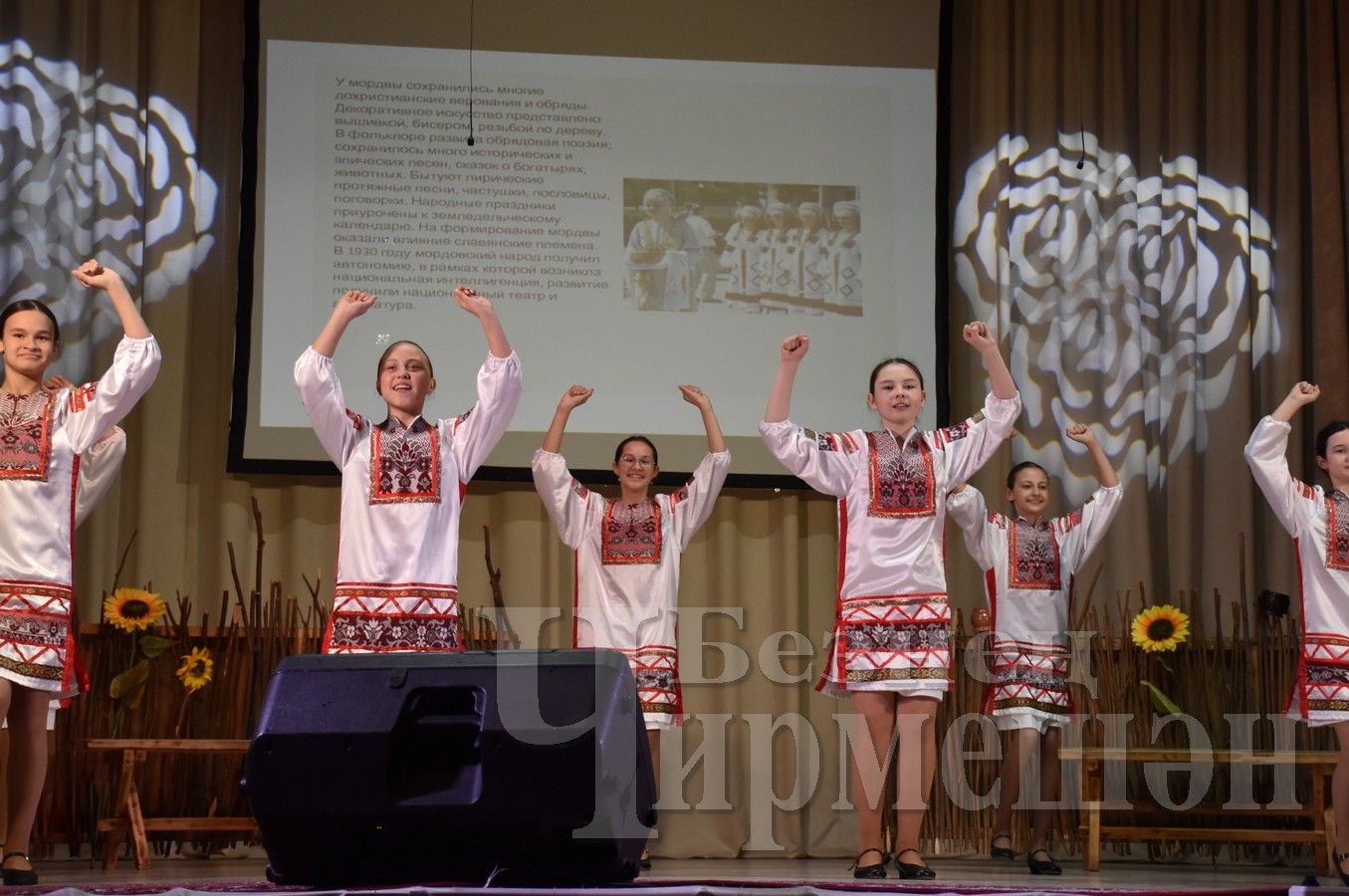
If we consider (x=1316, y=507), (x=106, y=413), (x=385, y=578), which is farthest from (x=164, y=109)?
(x=1316, y=507)

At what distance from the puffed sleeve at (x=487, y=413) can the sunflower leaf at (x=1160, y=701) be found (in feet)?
9.05

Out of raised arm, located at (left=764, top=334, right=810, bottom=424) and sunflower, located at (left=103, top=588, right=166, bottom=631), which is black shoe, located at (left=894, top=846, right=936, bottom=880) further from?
sunflower, located at (left=103, top=588, right=166, bottom=631)

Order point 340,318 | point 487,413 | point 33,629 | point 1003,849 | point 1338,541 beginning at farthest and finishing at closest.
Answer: point 1003,849 < point 1338,541 < point 487,413 < point 340,318 < point 33,629

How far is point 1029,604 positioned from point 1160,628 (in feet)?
2.30

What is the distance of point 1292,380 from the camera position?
6.08 metres

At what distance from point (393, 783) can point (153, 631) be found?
9.84ft

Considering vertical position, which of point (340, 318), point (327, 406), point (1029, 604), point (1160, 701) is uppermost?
point (340, 318)

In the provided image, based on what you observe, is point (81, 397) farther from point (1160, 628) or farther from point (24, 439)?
point (1160, 628)

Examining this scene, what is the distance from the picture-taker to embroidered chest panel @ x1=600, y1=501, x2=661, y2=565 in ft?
16.2

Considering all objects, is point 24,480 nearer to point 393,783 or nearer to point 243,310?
point 393,783

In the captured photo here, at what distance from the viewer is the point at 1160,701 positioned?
534cm

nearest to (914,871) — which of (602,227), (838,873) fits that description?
(838,873)

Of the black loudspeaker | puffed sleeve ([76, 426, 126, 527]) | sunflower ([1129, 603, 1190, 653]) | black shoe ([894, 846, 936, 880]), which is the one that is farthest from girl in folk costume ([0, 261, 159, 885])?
sunflower ([1129, 603, 1190, 653])

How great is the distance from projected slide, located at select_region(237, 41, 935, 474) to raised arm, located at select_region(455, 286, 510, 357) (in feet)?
6.15
